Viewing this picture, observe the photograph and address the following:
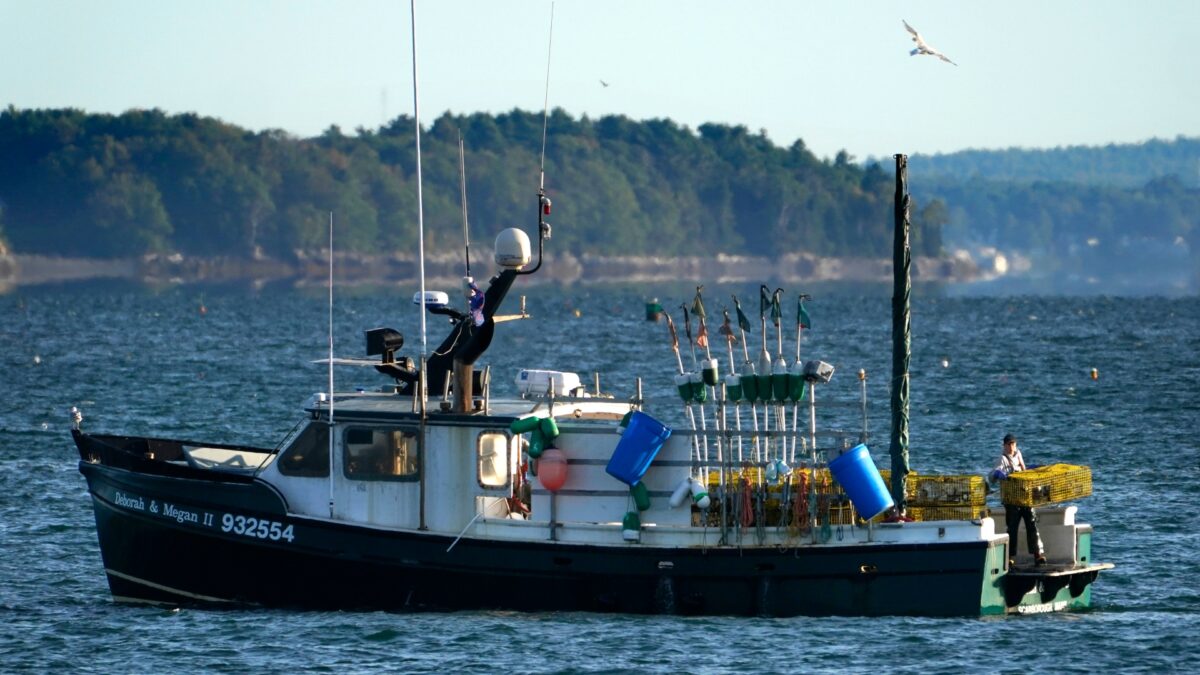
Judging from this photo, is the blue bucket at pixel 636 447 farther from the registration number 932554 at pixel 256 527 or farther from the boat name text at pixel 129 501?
the boat name text at pixel 129 501

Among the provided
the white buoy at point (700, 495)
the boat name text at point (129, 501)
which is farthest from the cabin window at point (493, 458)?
the boat name text at point (129, 501)

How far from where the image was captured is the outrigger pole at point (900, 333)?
79.2 ft

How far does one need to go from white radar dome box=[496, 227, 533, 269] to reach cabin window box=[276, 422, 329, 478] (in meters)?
2.83

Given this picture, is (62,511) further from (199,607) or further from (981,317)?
(981,317)

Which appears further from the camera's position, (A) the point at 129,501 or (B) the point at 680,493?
(A) the point at 129,501

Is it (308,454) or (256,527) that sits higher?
(308,454)

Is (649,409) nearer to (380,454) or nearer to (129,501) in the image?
(129,501)

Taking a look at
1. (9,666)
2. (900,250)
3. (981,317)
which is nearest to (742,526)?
(900,250)

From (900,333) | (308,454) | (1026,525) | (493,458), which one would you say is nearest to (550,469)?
(493,458)

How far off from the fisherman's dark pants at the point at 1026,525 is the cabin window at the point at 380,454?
6.84 meters

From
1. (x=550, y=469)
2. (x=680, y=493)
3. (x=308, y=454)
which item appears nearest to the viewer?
(x=680, y=493)

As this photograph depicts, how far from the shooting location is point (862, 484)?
2297 cm

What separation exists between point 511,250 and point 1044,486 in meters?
6.72

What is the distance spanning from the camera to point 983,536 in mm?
22969
